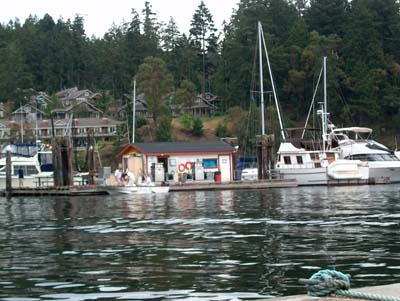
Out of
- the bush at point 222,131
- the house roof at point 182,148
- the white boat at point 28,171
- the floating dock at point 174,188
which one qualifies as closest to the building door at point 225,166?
the house roof at point 182,148

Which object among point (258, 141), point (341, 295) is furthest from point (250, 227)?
point (258, 141)

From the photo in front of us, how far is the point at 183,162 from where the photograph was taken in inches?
2532

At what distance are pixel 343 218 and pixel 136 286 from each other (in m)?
14.9

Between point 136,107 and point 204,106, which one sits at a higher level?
point 136,107

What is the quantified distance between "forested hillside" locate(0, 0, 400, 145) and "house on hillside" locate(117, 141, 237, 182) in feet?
42.3

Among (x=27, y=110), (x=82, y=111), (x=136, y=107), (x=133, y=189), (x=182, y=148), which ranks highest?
(x=27, y=110)

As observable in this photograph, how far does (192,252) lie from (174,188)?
37.0 m

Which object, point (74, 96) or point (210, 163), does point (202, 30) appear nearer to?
point (74, 96)

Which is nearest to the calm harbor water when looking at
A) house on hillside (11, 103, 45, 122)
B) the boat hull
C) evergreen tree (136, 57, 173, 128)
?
the boat hull

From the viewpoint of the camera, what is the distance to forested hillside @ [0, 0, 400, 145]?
320ft

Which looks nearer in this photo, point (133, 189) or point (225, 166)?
point (133, 189)

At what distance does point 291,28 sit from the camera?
110438 millimetres

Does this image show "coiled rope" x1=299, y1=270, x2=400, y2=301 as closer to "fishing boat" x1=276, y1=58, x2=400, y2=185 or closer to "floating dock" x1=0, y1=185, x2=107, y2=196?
"floating dock" x1=0, y1=185, x2=107, y2=196

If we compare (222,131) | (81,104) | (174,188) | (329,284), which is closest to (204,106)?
(81,104)
